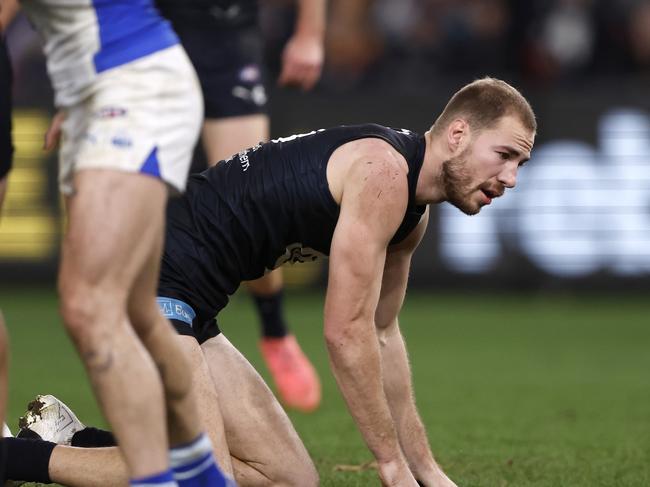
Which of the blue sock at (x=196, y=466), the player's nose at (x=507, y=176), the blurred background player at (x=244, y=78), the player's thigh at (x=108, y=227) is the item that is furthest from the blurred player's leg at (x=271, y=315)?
the player's thigh at (x=108, y=227)

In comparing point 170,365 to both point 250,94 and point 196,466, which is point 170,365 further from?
→ point 250,94

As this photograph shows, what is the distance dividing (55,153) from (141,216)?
9240 mm

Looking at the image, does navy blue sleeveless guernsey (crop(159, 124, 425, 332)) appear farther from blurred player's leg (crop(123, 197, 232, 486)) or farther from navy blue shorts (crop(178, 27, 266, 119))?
navy blue shorts (crop(178, 27, 266, 119))

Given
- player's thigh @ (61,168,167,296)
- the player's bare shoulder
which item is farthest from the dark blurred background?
player's thigh @ (61,168,167,296)

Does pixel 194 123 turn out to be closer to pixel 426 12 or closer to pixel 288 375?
pixel 288 375

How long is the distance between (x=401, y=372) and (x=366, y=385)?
713 millimetres

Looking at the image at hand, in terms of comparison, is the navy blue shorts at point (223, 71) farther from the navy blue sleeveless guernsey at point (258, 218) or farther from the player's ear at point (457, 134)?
the player's ear at point (457, 134)

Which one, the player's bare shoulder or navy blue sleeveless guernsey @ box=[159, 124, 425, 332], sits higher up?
the player's bare shoulder

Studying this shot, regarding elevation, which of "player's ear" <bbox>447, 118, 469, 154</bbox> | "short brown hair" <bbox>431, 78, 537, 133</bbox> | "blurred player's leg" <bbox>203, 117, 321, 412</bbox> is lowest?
"blurred player's leg" <bbox>203, 117, 321, 412</bbox>

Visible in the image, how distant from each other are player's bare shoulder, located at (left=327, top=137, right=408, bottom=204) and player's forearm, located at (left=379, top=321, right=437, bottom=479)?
0.75 meters

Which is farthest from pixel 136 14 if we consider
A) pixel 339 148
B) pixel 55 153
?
pixel 55 153

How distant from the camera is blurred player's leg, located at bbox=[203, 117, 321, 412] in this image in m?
7.38

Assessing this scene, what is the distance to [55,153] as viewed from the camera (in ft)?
41.4

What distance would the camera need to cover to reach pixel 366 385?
4551 millimetres
